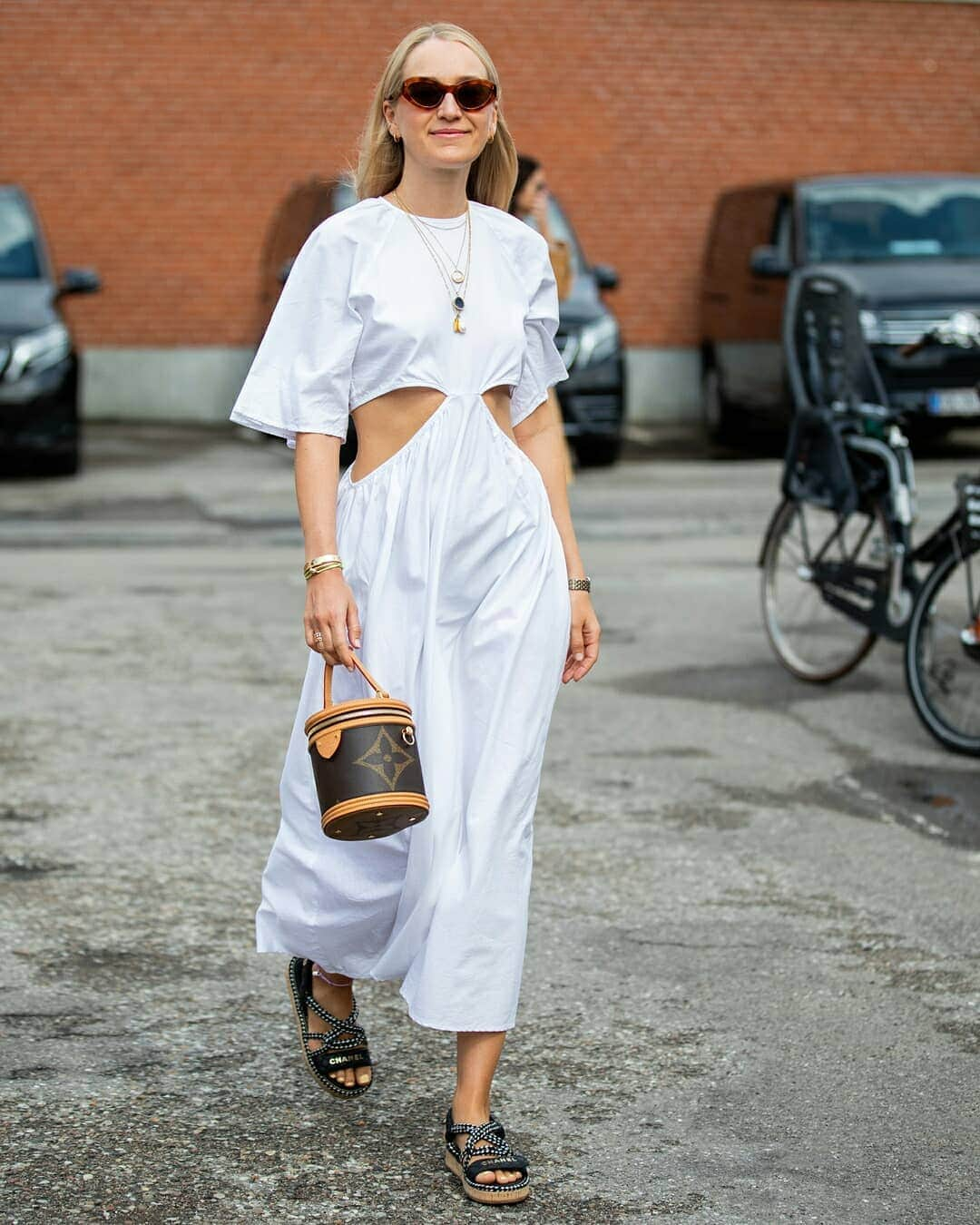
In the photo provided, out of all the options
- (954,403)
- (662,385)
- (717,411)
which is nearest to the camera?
(954,403)

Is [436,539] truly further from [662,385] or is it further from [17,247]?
[662,385]

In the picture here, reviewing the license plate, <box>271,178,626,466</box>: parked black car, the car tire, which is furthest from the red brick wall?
the license plate

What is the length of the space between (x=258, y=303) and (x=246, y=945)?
45.2 ft

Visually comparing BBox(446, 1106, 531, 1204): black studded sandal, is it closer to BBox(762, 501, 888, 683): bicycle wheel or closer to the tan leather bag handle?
the tan leather bag handle

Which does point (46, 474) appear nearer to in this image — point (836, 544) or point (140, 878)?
point (836, 544)

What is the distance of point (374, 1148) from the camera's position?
343cm

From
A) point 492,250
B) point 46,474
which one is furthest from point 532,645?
point 46,474

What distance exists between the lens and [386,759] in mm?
3158

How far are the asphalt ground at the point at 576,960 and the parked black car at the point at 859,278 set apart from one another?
5597 mm

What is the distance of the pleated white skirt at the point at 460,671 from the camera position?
3.33 m

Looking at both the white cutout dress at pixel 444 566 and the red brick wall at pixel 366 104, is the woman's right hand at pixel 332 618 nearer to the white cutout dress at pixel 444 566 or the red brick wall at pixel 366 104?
the white cutout dress at pixel 444 566

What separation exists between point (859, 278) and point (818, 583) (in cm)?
718

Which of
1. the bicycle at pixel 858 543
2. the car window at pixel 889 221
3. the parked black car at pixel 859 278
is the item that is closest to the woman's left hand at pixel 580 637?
the bicycle at pixel 858 543

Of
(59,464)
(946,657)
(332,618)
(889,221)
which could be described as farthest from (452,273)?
(889,221)
